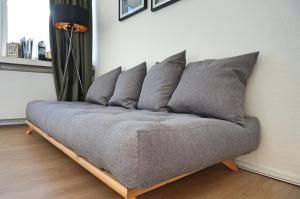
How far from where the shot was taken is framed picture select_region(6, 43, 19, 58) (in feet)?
8.36

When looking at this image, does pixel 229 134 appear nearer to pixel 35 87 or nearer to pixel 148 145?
pixel 148 145

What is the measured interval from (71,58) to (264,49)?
2.32m

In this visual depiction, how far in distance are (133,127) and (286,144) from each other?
918 millimetres

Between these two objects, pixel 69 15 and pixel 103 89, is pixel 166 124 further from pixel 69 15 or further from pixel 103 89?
pixel 69 15

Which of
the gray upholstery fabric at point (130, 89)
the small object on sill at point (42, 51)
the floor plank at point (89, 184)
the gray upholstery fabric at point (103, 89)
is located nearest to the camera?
the floor plank at point (89, 184)

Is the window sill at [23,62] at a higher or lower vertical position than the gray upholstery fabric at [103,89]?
higher

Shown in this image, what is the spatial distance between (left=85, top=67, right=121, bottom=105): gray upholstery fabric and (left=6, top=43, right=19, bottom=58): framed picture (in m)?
1.23

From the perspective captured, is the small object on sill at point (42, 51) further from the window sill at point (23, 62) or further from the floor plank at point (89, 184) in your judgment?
the floor plank at point (89, 184)

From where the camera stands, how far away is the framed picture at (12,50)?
2.55 m

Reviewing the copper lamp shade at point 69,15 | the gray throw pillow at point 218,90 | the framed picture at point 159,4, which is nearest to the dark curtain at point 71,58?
the copper lamp shade at point 69,15

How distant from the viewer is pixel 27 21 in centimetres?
278

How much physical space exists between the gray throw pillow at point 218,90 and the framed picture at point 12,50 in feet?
7.51

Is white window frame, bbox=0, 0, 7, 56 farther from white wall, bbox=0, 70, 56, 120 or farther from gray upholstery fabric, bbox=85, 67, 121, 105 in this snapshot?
gray upholstery fabric, bbox=85, 67, 121, 105

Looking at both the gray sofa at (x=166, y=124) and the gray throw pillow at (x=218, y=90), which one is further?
the gray throw pillow at (x=218, y=90)
